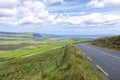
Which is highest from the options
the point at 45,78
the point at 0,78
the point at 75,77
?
the point at 75,77

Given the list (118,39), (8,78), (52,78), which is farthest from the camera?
(118,39)

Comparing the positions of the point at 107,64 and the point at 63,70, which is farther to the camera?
the point at 107,64

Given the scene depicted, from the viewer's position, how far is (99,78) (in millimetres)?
13953

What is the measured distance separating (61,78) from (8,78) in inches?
790

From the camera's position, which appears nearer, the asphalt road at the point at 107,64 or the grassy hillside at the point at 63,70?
the grassy hillside at the point at 63,70

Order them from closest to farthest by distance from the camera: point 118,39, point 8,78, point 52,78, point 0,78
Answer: point 52,78
point 8,78
point 0,78
point 118,39

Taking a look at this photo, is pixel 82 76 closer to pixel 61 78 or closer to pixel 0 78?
pixel 61 78

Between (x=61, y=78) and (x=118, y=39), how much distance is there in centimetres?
3881

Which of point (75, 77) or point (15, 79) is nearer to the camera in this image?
point (75, 77)

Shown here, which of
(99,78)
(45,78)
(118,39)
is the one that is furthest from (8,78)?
(118,39)

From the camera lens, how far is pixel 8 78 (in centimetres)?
3353

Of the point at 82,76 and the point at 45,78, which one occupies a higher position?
the point at 82,76

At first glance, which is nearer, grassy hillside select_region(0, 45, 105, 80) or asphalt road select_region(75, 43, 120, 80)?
grassy hillside select_region(0, 45, 105, 80)

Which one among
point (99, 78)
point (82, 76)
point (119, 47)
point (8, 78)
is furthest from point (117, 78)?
point (119, 47)
